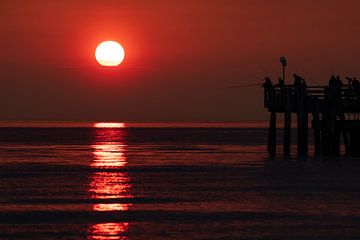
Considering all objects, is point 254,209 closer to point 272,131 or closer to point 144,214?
point 144,214

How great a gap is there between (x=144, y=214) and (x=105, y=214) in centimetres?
104

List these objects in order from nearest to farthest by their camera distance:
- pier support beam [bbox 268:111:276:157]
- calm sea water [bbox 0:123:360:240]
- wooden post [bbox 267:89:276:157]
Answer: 1. calm sea water [bbox 0:123:360:240]
2. wooden post [bbox 267:89:276:157]
3. pier support beam [bbox 268:111:276:157]

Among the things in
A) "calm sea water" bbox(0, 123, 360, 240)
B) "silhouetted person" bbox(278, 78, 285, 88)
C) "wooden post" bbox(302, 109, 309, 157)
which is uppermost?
"silhouetted person" bbox(278, 78, 285, 88)

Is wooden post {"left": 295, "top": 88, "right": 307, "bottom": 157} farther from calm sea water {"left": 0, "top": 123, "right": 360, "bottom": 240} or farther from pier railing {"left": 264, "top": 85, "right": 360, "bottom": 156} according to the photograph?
calm sea water {"left": 0, "top": 123, "right": 360, "bottom": 240}

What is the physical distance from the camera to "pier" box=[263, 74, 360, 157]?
175 feet

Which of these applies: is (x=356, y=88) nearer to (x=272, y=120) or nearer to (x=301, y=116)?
(x=301, y=116)

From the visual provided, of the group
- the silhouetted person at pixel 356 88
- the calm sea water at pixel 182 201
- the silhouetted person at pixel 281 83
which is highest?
the silhouetted person at pixel 281 83

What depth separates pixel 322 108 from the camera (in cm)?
5572

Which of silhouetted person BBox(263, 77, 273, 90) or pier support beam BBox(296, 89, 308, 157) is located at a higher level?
silhouetted person BBox(263, 77, 273, 90)

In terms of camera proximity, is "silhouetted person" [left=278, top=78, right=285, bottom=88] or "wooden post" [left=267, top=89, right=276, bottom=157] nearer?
"silhouetted person" [left=278, top=78, right=285, bottom=88]

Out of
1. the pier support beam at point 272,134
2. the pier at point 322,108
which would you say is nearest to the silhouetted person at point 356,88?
the pier at point 322,108

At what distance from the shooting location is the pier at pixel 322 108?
53469 millimetres

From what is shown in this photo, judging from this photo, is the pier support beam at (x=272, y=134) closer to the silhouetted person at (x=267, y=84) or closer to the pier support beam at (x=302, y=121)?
the silhouetted person at (x=267, y=84)

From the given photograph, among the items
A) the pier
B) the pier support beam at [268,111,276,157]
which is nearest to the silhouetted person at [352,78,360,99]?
the pier
